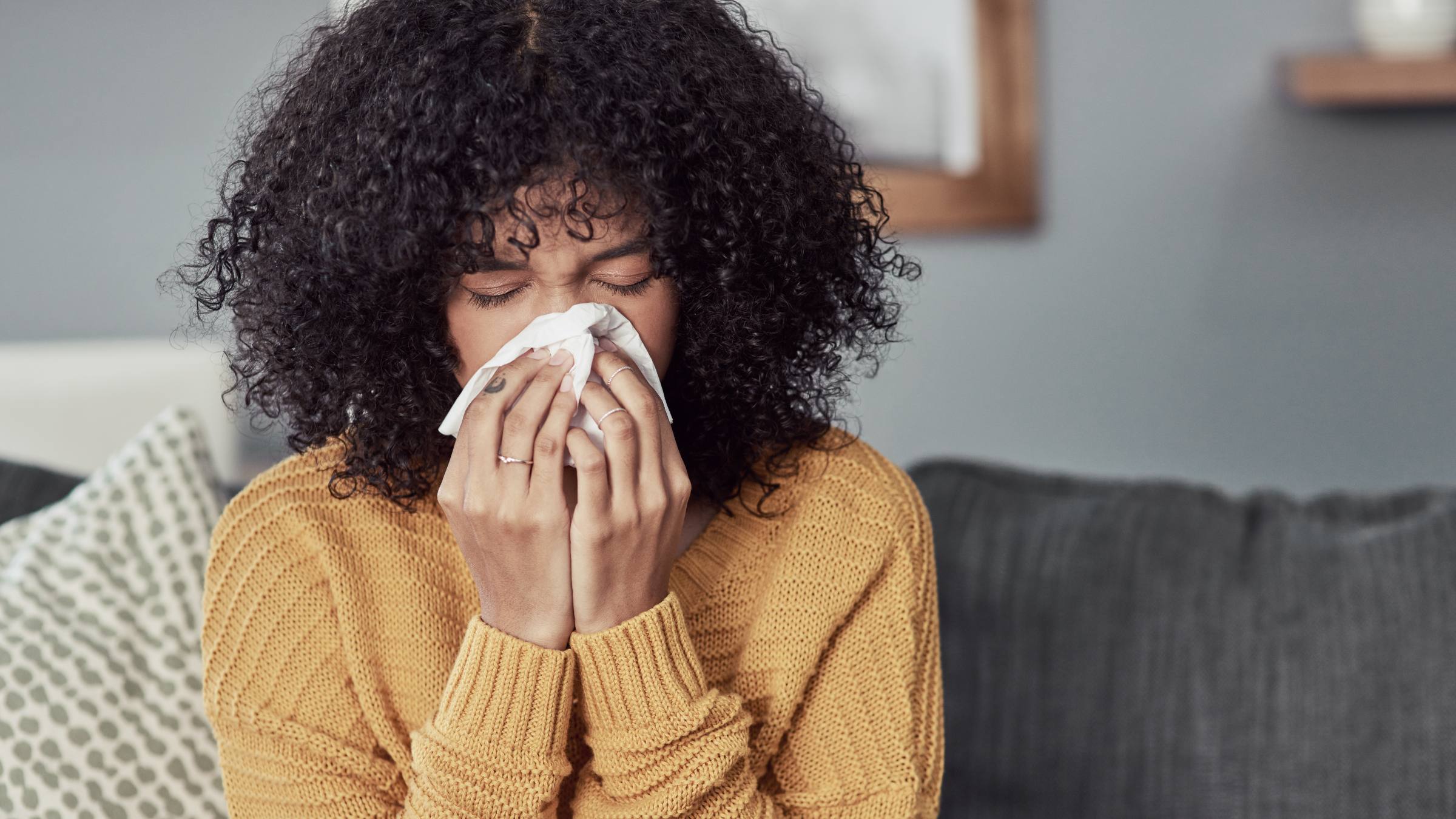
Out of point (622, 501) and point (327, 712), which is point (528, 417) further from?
point (327, 712)

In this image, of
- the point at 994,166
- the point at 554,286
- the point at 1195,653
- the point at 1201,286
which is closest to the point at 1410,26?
the point at 1201,286

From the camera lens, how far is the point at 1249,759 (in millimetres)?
1367

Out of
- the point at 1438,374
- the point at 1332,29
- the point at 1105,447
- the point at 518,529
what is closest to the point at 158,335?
the point at 518,529

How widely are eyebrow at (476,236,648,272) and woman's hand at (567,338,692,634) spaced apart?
6 centimetres

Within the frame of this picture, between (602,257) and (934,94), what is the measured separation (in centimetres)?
148

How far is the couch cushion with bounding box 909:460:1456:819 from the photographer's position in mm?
1333

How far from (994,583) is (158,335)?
1.36 metres

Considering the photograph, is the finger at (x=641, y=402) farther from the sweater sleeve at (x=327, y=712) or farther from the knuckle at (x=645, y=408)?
the sweater sleeve at (x=327, y=712)

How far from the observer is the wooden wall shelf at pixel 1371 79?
1.94 meters

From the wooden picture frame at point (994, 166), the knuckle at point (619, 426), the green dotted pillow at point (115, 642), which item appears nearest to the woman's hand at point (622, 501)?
the knuckle at point (619, 426)

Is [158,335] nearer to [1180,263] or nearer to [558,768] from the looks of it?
[558,768]

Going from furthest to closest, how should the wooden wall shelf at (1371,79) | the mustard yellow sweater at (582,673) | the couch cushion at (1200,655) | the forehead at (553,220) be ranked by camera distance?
1. the wooden wall shelf at (1371,79)
2. the couch cushion at (1200,655)
3. the mustard yellow sweater at (582,673)
4. the forehead at (553,220)

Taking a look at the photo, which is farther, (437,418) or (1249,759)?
(1249,759)

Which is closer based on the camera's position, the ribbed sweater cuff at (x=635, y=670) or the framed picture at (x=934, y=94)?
the ribbed sweater cuff at (x=635, y=670)
